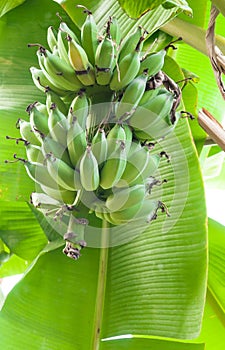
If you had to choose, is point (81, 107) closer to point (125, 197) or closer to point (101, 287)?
point (125, 197)

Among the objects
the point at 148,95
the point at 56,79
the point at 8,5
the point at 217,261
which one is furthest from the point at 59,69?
the point at 217,261

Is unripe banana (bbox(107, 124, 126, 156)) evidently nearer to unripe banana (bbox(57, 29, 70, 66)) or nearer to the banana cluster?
the banana cluster

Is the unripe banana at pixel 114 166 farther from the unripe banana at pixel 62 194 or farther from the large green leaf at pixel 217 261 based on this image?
the large green leaf at pixel 217 261

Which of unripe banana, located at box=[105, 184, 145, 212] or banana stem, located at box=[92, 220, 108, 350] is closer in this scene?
unripe banana, located at box=[105, 184, 145, 212]

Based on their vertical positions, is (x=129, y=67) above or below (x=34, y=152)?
above

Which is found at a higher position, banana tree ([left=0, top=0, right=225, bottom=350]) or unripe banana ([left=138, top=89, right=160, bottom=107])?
unripe banana ([left=138, top=89, right=160, bottom=107])

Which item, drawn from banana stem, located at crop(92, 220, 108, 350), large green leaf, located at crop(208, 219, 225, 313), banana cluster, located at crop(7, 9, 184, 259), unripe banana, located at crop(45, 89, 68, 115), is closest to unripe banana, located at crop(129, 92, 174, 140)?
banana cluster, located at crop(7, 9, 184, 259)

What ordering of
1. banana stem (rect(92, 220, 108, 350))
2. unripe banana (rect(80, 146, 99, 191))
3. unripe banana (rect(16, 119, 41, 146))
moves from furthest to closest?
banana stem (rect(92, 220, 108, 350)), unripe banana (rect(16, 119, 41, 146)), unripe banana (rect(80, 146, 99, 191))
